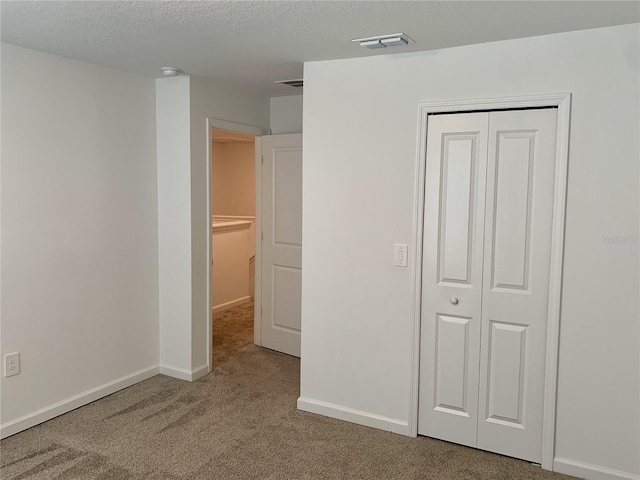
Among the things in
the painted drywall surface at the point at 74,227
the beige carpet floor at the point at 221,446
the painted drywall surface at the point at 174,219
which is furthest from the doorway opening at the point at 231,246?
the beige carpet floor at the point at 221,446

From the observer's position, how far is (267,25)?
2625mm

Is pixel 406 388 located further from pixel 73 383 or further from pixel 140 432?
pixel 73 383

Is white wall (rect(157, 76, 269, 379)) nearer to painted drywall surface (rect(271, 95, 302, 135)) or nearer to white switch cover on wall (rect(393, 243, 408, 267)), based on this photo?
painted drywall surface (rect(271, 95, 302, 135))

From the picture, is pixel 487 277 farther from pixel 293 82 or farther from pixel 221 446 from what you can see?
pixel 293 82

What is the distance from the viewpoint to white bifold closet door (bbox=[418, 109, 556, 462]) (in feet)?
9.36

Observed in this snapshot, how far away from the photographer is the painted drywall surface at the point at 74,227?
10.4 ft

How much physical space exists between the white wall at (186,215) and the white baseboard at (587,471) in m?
2.60

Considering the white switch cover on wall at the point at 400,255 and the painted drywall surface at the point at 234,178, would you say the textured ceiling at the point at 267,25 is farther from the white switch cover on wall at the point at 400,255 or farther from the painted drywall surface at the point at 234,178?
the painted drywall surface at the point at 234,178

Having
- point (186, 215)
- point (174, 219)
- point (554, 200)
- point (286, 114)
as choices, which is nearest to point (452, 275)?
point (554, 200)

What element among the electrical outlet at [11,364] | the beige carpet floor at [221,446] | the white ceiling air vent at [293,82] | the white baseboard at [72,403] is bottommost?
the beige carpet floor at [221,446]

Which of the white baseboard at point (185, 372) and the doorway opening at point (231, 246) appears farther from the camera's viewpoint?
the doorway opening at point (231, 246)

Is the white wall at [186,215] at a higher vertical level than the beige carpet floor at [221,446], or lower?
higher

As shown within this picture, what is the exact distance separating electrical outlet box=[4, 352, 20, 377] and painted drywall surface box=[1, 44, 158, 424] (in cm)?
4

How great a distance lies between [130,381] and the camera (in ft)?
13.1
